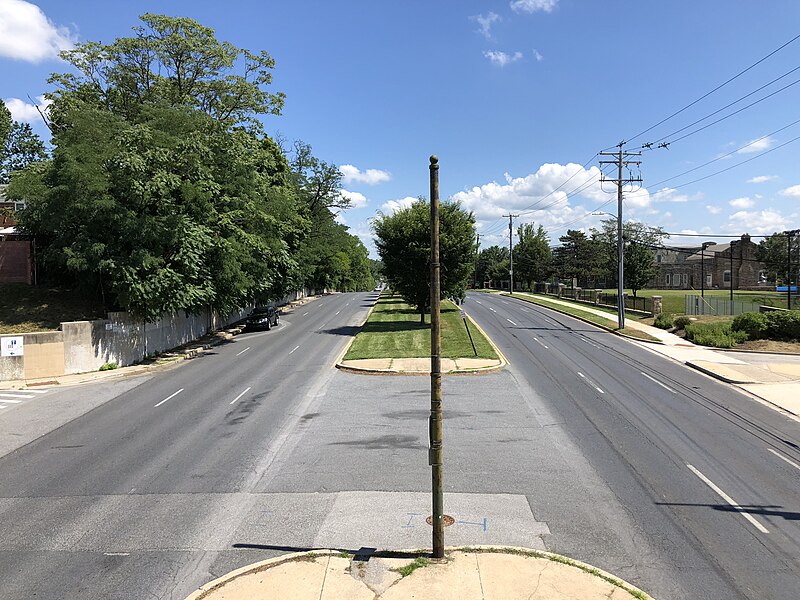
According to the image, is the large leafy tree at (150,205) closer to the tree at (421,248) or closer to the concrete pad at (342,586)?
the tree at (421,248)

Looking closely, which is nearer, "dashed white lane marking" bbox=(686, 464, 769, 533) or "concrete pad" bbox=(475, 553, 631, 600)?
"concrete pad" bbox=(475, 553, 631, 600)

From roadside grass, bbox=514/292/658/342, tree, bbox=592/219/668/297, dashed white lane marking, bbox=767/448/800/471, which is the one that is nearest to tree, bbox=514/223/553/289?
tree, bbox=592/219/668/297

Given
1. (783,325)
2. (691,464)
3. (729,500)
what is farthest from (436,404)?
(783,325)

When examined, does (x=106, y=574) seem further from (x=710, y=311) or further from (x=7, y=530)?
(x=710, y=311)

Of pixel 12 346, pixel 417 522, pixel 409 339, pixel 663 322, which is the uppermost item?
pixel 12 346

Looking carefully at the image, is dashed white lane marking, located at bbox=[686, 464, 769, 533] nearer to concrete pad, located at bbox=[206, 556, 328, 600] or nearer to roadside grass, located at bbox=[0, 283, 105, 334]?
concrete pad, located at bbox=[206, 556, 328, 600]

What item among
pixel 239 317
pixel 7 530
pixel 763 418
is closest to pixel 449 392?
pixel 763 418

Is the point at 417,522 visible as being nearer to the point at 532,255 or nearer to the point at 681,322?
the point at 681,322

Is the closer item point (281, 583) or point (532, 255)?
point (281, 583)

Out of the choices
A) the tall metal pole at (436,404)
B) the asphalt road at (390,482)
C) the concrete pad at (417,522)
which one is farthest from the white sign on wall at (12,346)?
the tall metal pole at (436,404)

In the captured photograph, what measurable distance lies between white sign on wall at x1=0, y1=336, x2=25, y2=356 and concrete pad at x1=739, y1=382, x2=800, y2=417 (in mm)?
28049

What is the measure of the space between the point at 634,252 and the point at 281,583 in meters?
62.0

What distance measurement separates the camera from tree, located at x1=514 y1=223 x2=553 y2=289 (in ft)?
297

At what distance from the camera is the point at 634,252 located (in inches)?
2453
